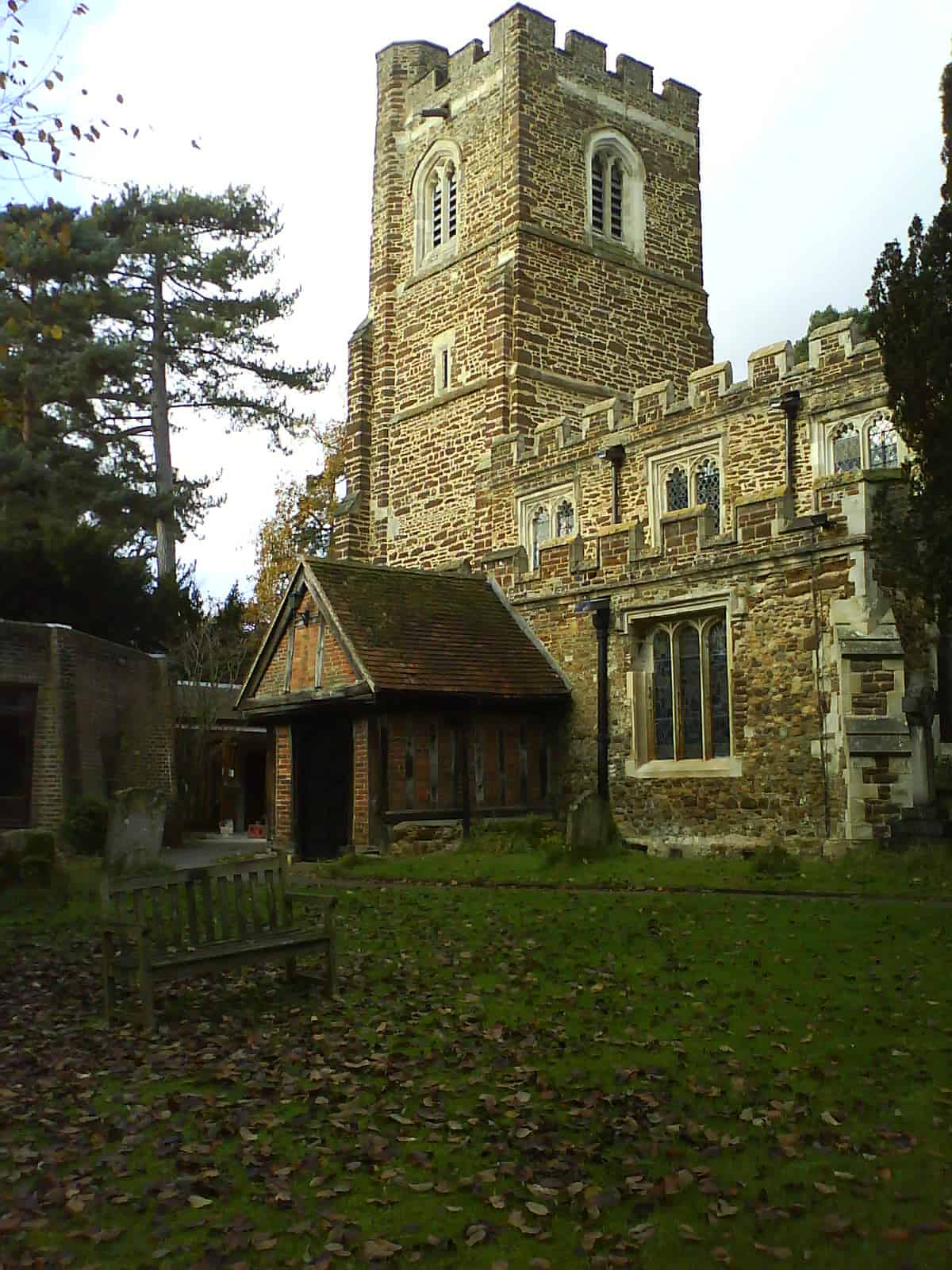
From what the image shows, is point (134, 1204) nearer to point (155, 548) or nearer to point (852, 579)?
point (852, 579)

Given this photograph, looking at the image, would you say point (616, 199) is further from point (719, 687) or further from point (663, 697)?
point (719, 687)

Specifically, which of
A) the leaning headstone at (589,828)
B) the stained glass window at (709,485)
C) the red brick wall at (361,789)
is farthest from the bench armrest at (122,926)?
the stained glass window at (709,485)

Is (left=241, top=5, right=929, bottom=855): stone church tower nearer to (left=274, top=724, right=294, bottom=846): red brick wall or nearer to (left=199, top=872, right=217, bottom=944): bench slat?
(left=274, top=724, right=294, bottom=846): red brick wall

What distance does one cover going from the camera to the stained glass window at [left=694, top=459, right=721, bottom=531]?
20.4 m

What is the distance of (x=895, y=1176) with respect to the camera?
456cm

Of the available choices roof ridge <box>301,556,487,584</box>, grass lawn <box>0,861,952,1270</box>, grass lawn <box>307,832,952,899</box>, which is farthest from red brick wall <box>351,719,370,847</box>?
grass lawn <box>0,861,952,1270</box>

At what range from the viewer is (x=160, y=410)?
1345 inches

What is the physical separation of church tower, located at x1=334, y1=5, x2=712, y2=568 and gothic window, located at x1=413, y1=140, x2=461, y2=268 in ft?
0.16

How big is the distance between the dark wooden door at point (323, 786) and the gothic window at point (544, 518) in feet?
20.4

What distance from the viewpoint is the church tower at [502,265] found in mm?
25422

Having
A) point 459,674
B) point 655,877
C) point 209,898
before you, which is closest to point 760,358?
point 459,674

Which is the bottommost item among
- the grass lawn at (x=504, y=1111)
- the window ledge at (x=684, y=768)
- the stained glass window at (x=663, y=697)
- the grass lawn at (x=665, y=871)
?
the grass lawn at (x=504, y=1111)

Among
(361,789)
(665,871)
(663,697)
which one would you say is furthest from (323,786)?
(665,871)

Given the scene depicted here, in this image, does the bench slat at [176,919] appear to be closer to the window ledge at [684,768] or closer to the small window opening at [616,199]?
the window ledge at [684,768]
